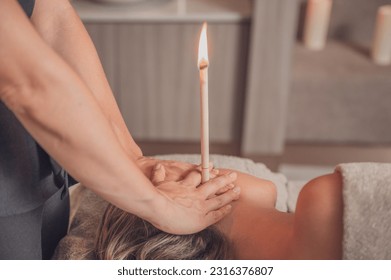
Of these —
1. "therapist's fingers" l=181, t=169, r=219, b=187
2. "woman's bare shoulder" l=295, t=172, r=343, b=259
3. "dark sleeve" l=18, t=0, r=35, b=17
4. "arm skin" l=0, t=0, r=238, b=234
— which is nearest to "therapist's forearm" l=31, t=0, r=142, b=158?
"dark sleeve" l=18, t=0, r=35, b=17

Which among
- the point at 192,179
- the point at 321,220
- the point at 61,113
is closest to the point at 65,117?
the point at 61,113

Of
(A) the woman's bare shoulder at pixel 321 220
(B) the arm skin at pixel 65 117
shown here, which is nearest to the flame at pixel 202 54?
(B) the arm skin at pixel 65 117

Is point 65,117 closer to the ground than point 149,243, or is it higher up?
higher up

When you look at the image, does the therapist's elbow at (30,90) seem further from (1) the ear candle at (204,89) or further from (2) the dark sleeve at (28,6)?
(2) the dark sleeve at (28,6)

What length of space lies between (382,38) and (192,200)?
1655mm

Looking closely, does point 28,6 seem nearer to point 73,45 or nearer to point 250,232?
point 73,45

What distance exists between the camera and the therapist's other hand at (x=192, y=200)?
0.84 metres

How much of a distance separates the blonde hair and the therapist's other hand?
Answer: 0.04m

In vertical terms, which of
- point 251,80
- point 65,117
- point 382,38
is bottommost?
point 251,80

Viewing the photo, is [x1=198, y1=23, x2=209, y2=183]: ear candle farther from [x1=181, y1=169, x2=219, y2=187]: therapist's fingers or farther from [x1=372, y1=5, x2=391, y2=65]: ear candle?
[x1=372, y1=5, x2=391, y2=65]: ear candle

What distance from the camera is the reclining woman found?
2.64 ft

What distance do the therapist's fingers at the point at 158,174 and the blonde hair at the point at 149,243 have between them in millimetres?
72

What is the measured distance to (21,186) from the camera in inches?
35.3
